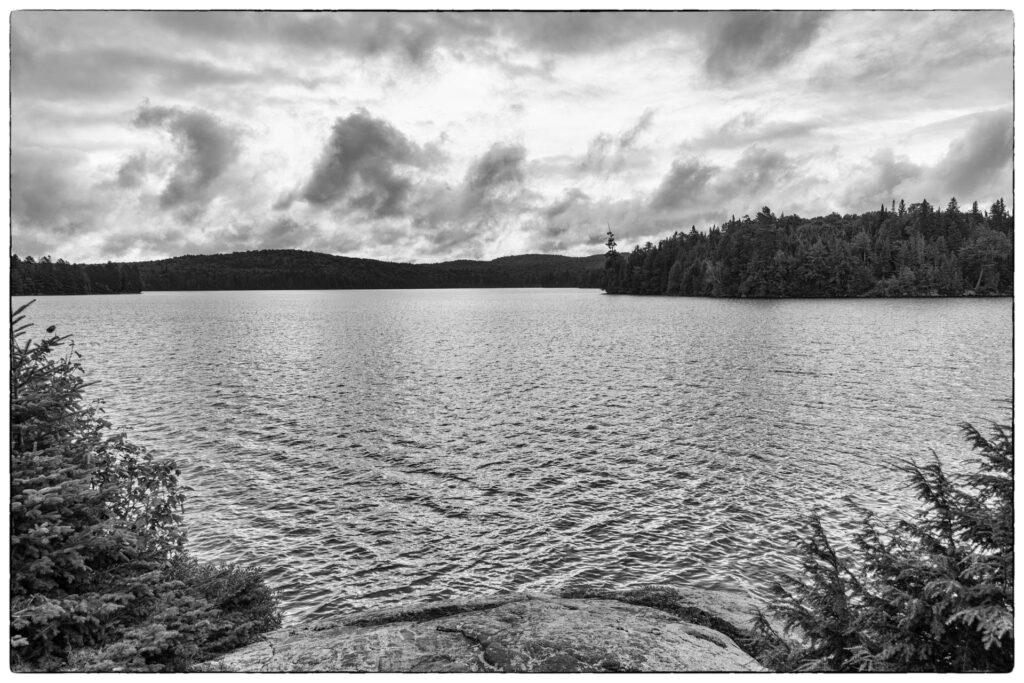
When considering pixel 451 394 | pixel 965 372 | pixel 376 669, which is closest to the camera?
pixel 376 669

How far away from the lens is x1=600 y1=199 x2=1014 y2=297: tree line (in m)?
115

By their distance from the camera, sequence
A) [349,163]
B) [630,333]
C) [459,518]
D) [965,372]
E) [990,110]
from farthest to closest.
A: [630,333], [965,372], [459,518], [349,163], [990,110]

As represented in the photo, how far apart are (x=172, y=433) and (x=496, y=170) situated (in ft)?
67.7

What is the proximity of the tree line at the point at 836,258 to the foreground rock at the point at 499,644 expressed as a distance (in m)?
102

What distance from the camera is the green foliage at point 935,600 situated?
714 cm

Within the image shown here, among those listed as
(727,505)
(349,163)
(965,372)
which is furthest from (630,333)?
(349,163)

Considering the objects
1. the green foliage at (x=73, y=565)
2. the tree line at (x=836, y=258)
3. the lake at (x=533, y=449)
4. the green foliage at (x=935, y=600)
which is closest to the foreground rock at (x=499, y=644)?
the green foliage at (x=73, y=565)

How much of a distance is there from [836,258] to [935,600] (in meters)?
144

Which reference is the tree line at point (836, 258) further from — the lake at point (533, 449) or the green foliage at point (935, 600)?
the green foliage at point (935, 600)

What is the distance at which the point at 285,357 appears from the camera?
54188 mm

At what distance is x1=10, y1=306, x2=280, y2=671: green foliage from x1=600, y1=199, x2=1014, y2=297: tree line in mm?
105350

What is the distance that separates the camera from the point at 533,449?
86.1ft

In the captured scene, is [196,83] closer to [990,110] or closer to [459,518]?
[459,518]

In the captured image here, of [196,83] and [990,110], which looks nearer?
[990,110]
